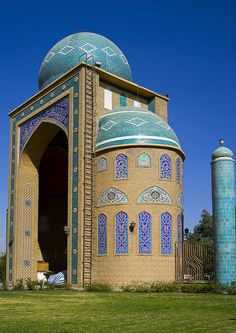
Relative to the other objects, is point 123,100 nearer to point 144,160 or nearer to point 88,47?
point 88,47

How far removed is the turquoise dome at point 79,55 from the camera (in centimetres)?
2706

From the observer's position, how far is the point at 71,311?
35.6 feet

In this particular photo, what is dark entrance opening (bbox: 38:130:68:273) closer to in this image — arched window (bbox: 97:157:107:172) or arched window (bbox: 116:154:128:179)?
arched window (bbox: 97:157:107:172)

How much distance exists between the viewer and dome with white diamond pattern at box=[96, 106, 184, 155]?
2195 centimetres

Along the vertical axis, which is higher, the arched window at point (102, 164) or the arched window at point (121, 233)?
the arched window at point (102, 164)

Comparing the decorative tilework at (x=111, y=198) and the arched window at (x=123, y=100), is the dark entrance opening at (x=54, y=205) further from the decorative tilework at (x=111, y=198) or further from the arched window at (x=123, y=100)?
the decorative tilework at (x=111, y=198)

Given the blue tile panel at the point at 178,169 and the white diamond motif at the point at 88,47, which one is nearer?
the blue tile panel at the point at 178,169

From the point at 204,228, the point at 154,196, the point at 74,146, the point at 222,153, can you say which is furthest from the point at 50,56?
the point at 204,228

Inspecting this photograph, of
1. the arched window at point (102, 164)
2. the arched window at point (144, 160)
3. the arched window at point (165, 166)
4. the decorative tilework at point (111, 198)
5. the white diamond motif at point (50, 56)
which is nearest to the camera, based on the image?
the decorative tilework at point (111, 198)

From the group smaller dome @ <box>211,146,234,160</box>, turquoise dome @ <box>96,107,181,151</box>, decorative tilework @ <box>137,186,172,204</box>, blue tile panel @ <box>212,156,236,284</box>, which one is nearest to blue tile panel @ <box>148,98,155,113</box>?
turquoise dome @ <box>96,107,181,151</box>

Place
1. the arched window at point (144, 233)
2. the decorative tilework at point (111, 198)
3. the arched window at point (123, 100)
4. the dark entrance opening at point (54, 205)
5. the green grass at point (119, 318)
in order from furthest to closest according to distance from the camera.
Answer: the dark entrance opening at point (54, 205)
the arched window at point (123, 100)
the decorative tilework at point (111, 198)
the arched window at point (144, 233)
the green grass at point (119, 318)

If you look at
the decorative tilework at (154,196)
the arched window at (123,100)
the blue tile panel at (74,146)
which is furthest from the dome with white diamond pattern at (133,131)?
the arched window at (123,100)

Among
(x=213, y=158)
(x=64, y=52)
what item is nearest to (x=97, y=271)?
(x=213, y=158)

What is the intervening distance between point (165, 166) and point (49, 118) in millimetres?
7352
